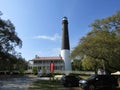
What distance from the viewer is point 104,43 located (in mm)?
36812

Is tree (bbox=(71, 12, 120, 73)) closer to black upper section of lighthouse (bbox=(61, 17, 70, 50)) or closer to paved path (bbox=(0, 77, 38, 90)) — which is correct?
paved path (bbox=(0, 77, 38, 90))

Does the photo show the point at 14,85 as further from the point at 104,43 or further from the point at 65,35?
the point at 65,35

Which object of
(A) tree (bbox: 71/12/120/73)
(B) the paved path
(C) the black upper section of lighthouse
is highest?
(C) the black upper section of lighthouse

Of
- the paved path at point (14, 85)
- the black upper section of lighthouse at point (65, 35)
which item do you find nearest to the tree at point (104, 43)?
the paved path at point (14, 85)

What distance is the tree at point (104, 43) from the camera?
118 ft

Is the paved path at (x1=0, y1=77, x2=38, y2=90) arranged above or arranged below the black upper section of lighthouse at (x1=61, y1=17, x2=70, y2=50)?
below

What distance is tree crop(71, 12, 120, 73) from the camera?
3609 centimetres

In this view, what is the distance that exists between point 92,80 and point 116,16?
13.5 metres

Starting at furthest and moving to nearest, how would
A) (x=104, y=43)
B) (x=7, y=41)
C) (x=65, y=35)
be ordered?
(x=65, y=35)
(x=7, y=41)
(x=104, y=43)

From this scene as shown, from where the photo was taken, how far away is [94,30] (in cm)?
4347

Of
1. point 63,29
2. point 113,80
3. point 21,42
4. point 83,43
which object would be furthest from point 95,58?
point 63,29

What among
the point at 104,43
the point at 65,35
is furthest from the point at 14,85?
the point at 65,35

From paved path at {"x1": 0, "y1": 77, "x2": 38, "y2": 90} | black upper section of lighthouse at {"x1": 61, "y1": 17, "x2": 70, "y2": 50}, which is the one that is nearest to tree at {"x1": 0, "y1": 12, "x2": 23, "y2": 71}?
paved path at {"x1": 0, "y1": 77, "x2": 38, "y2": 90}

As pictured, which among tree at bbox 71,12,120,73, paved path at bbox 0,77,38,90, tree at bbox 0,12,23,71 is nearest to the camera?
paved path at bbox 0,77,38,90
